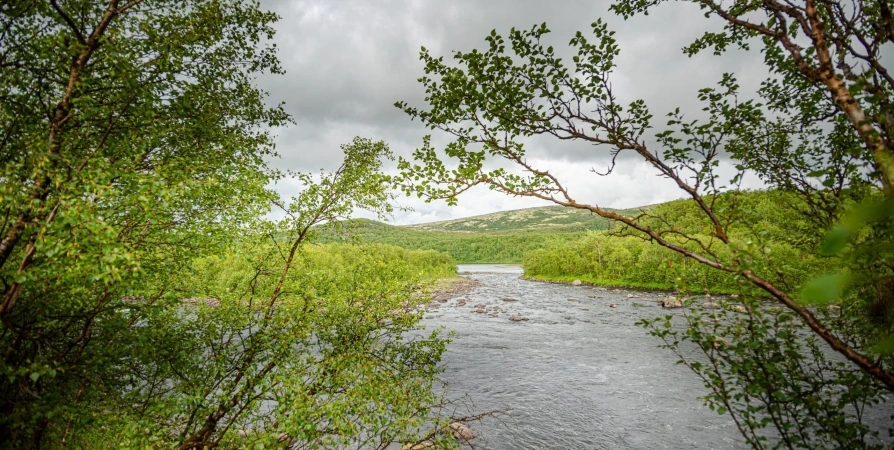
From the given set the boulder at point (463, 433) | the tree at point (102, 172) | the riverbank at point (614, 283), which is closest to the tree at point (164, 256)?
the tree at point (102, 172)

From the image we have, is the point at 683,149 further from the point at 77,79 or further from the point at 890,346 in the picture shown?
the point at 77,79

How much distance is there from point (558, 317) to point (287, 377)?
115ft

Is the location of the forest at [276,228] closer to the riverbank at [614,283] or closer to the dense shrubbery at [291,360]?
the dense shrubbery at [291,360]

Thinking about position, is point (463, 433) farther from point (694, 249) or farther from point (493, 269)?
point (493, 269)

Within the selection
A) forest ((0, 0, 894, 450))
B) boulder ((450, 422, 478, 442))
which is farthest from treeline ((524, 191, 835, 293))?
boulder ((450, 422, 478, 442))

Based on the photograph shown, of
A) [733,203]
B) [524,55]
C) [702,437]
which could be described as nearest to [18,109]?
[524,55]

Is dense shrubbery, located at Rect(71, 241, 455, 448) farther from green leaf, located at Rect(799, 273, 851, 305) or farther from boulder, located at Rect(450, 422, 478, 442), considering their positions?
boulder, located at Rect(450, 422, 478, 442)

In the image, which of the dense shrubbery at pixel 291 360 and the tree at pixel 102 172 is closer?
the tree at pixel 102 172

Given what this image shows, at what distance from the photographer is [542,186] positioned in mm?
4441

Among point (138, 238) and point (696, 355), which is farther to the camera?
point (696, 355)

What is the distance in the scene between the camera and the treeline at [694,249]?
3.79 metres

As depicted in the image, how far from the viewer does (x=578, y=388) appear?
62.7 ft

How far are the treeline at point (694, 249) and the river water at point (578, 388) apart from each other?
7.45 feet

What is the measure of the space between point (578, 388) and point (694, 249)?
376 inches
